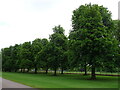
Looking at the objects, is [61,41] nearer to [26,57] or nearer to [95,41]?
[95,41]

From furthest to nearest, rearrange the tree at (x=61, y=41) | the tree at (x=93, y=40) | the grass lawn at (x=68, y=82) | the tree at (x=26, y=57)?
the tree at (x=26, y=57) → the tree at (x=61, y=41) → the tree at (x=93, y=40) → the grass lawn at (x=68, y=82)

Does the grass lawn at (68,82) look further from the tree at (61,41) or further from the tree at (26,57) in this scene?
the tree at (26,57)

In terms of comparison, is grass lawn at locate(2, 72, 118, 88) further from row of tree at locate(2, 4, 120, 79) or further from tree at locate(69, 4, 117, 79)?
tree at locate(69, 4, 117, 79)

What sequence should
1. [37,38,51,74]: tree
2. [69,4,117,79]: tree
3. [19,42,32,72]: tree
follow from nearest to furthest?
[69,4,117,79]: tree < [37,38,51,74]: tree < [19,42,32,72]: tree

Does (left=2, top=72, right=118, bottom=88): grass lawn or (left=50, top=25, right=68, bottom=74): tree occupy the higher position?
(left=50, top=25, right=68, bottom=74): tree

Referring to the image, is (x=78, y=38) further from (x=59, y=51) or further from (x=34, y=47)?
(x=34, y=47)

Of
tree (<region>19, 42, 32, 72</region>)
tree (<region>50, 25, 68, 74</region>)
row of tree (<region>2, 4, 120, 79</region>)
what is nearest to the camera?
row of tree (<region>2, 4, 120, 79</region>)

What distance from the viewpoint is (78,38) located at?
2881cm

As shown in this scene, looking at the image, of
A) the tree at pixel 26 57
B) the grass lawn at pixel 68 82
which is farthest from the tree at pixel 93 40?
the tree at pixel 26 57

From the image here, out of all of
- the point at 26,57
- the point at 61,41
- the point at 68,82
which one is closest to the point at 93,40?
the point at 68,82

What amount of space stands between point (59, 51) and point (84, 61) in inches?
619

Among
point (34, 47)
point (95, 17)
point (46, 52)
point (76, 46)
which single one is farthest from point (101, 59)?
point (34, 47)

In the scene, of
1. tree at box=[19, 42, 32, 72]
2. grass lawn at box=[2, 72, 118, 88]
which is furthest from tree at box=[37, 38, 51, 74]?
grass lawn at box=[2, 72, 118, 88]

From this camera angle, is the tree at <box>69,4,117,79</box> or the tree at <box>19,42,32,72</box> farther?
the tree at <box>19,42,32,72</box>
